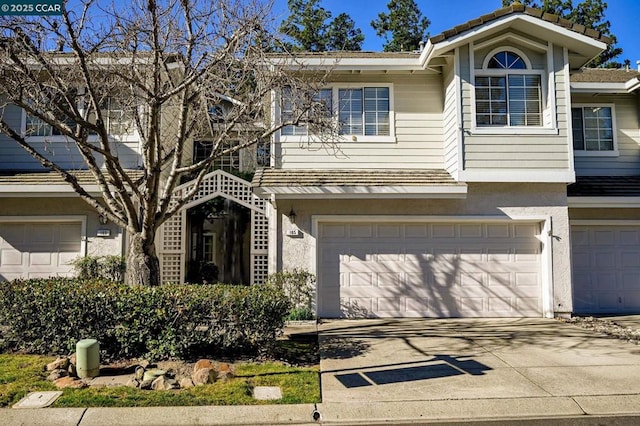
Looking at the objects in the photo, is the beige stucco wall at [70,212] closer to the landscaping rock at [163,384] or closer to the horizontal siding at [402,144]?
the horizontal siding at [402,144]

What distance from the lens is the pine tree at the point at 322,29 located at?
2723 cm

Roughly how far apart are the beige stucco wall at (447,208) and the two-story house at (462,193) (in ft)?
0.09

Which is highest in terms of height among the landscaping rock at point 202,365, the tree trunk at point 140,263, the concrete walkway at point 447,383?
the tree trunk at point 140,263

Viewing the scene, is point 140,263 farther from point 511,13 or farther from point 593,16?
point 593,16

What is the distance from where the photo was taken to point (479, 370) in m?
6.89

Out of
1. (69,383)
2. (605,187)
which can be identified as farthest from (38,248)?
(605,187)

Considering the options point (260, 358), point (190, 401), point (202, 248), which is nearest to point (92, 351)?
point (190, 401)

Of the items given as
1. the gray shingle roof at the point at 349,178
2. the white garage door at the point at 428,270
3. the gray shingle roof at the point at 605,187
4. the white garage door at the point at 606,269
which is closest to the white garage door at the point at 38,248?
the gray shingle roof at the point at 349,178

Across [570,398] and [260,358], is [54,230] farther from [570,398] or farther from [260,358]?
[570,398]

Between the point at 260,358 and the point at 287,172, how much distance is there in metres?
5.01

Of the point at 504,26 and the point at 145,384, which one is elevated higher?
the point at 504,26

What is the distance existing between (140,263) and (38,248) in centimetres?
520

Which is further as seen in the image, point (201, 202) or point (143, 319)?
point (201, 202)

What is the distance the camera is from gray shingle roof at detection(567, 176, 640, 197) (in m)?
11.4
